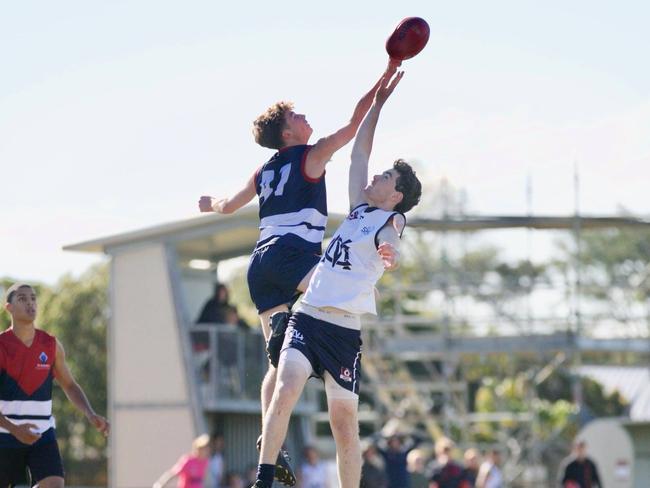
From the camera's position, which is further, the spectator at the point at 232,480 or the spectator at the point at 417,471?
the spectator at the point at 232,480

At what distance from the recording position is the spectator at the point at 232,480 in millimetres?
25102

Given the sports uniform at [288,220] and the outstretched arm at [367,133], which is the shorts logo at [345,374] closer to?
the sports uniform at [288,220]

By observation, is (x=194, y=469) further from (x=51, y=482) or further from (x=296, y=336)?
(x=296, y=336)

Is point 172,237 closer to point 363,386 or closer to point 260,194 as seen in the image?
point 363,386

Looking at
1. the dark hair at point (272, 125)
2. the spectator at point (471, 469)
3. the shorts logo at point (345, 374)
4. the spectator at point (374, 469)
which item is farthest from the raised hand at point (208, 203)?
the spectator at point (471, 469)

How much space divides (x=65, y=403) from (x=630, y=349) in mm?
24057

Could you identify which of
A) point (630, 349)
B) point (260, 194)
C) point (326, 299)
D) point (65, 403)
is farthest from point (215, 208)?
point (65, 403)

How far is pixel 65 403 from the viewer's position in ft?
160

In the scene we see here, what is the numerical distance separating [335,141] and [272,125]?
1.93ft

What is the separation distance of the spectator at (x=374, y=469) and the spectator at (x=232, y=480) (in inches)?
113

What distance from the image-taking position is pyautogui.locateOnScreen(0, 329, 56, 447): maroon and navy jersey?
429 inches

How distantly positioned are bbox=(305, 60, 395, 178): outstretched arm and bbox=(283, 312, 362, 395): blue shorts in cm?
102

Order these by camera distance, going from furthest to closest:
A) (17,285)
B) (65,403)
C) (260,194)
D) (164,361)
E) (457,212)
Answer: (65,403), (457,212), (164,361), (17,285), (260,194)

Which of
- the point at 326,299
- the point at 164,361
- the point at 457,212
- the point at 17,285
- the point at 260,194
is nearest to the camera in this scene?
the point at 326,299
